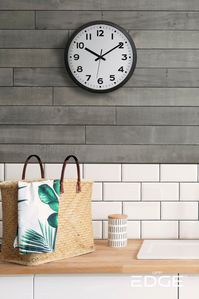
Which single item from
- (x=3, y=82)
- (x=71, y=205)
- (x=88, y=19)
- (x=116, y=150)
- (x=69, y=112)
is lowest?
(x=71, y=205)

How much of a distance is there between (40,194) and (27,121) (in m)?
0.59

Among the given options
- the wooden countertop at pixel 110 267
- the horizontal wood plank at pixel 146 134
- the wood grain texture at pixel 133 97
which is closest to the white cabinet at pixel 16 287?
the wooden countertop at pixel 110 267

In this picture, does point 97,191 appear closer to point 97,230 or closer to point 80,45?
point 97,230

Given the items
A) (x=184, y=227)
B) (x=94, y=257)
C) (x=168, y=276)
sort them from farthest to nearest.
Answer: (x=184, y=227) < (x=94, y=257) < (x=168, y=276)

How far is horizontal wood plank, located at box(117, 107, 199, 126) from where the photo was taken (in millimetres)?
2354

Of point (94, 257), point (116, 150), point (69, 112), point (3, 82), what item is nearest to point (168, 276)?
point (94, 257)

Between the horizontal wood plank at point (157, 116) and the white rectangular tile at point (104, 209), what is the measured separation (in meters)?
0.40

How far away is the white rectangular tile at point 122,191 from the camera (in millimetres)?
2365

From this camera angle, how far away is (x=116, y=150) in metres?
2.36

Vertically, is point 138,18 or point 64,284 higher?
point 138,18

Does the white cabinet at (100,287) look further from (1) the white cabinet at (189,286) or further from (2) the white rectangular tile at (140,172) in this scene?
(2) the white rectangular tile at (140,172)

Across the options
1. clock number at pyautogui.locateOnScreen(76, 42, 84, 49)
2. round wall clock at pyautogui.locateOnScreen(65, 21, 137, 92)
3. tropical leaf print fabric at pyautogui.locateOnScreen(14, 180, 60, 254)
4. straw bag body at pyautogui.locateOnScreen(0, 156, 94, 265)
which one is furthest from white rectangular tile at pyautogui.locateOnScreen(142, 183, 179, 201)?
clock number at pyautogui.locateOnScreen(76, 42, 84, 49)

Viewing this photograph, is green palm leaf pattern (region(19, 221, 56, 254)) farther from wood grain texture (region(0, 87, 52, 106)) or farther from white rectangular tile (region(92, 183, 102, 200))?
wood grain texture (region(0, 87, 52, 106))

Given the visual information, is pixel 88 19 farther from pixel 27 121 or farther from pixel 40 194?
pixel 40 194
